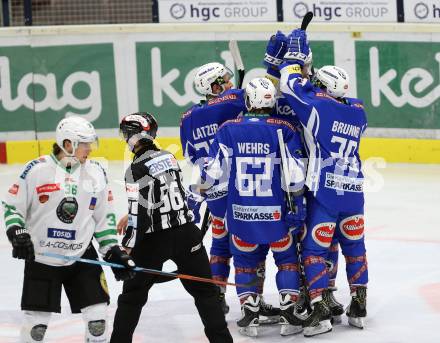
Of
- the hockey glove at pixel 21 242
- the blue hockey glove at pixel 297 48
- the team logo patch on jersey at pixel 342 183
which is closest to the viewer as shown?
the hockey glove at pixel 21 242

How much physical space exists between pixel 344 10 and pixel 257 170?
21.8ft

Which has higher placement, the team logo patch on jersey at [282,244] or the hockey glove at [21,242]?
the hockey glove at [21,242]

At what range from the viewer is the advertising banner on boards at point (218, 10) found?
44.9 feet

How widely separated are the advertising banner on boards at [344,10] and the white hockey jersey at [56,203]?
7703 millimetres

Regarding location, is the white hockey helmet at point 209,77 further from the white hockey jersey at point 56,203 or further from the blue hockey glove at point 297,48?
the white hockey jersey at point 56,203

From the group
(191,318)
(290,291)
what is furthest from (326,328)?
(191,318)

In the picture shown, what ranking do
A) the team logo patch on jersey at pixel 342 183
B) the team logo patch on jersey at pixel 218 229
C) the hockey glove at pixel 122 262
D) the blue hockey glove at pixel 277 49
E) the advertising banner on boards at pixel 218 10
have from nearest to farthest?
1. the hockey glove at pixel 122 262
2. the team logo patch on jersey at pixel 342 183
3. the blue hockey glove at pixel 277 49
4. the team logo patch on jersey at pixel 218 229
5. the advertising banner on boards at pixel 218 10

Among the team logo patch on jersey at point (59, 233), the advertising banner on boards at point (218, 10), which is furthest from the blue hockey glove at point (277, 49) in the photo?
the advertising banner on boards at point (218, 10)

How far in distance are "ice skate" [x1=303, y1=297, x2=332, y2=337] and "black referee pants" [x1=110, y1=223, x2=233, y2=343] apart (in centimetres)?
92

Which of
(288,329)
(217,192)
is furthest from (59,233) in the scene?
(288,329)

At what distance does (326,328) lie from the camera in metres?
7.38

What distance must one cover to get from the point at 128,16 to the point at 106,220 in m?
8.02

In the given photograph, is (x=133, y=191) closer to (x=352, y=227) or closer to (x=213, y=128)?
(x=213, y=128)

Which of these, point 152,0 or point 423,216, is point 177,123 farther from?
point 423,216
